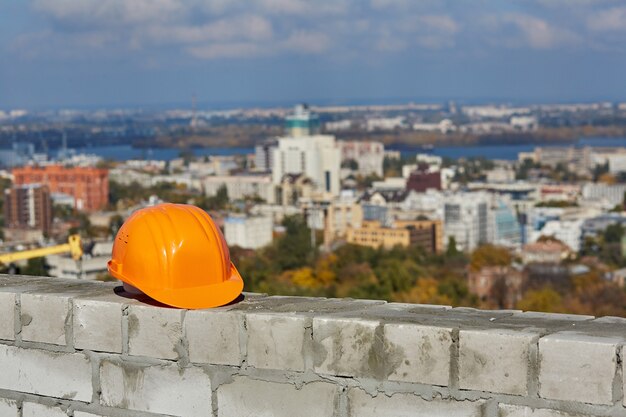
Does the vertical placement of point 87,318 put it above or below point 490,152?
above

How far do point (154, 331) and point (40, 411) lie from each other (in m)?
0.38

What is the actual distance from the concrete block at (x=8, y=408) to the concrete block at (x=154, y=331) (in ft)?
1.21

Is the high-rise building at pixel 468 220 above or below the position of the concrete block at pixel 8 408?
below

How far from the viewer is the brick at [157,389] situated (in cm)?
303

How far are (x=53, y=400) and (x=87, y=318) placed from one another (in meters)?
0.21

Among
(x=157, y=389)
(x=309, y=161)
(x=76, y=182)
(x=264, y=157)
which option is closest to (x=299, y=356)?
(x=157, y=389)

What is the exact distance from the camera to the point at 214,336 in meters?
3.03

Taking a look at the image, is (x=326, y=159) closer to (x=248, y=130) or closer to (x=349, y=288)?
(x=248, y=130)

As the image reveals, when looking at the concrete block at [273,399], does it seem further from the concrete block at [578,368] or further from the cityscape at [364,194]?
the cityscape at [364,194]

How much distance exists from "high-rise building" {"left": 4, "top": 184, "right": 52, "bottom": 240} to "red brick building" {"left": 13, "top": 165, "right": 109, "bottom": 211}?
9444mm

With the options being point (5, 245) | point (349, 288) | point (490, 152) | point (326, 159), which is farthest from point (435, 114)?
point (349, 288)

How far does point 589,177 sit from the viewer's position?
9575 centimetres

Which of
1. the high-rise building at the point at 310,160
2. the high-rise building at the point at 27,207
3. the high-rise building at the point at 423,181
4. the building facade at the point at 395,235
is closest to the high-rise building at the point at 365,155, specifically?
the high-rise building at the point at 310,160

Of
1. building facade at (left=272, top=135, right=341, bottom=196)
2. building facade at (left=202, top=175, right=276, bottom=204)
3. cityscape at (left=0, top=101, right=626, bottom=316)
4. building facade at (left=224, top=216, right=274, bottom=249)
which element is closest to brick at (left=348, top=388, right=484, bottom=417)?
cityscape at (left=0, top=101, right=626, bottom=316)
